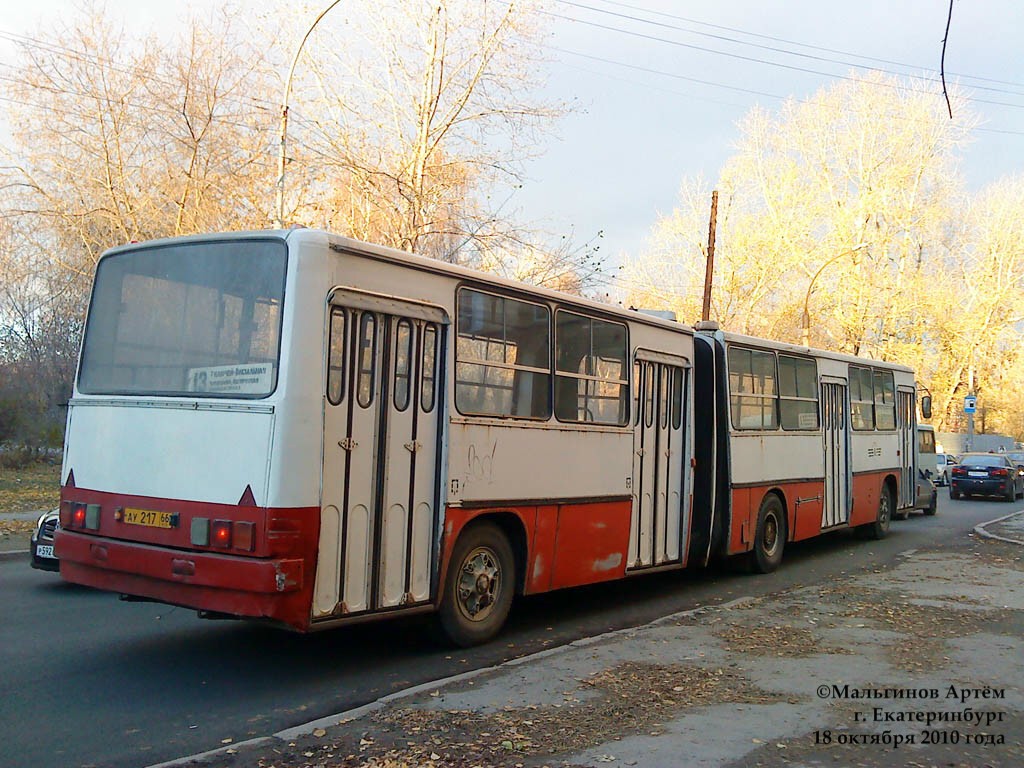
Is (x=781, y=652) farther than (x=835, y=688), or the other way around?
(x=781, y=652)

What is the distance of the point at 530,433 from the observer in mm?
9023

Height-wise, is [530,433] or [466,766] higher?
[530,433]

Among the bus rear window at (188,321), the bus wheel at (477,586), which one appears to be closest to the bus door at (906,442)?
the bus wheel at (477,586)

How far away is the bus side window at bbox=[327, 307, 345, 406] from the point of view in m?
7.12

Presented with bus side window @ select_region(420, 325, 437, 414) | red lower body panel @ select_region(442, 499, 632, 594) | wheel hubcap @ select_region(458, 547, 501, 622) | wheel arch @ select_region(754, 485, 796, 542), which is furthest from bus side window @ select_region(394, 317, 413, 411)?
wheel arch @ select_region(754, 485, 796, 542)

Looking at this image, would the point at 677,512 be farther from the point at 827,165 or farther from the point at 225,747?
the point at 827,165

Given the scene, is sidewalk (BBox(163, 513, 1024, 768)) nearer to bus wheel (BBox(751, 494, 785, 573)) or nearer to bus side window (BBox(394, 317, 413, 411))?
bus side window (BBox(394, 317, 413, 411))

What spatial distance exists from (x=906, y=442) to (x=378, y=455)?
49.3ft

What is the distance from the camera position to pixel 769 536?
14.0 meters

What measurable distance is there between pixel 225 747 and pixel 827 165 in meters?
42.2

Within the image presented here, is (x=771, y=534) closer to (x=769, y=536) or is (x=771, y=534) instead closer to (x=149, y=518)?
(x=769, y=536)

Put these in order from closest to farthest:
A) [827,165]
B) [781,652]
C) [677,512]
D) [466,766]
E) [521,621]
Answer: [466,766], [781,652], [521,621], [677,512], [827,165]

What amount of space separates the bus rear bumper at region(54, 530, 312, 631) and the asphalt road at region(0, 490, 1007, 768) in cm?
59

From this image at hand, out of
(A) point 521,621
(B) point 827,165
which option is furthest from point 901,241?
(A) point 521,621
